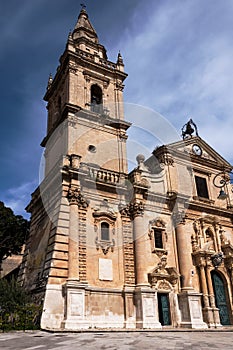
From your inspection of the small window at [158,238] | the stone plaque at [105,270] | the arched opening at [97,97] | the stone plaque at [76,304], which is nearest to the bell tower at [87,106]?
the arched opening at [97,97]

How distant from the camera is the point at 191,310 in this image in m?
19.7

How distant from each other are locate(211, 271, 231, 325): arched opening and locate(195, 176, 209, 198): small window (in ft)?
20.0

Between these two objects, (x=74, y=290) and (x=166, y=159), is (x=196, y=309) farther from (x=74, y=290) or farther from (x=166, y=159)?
(x=166, y=159)

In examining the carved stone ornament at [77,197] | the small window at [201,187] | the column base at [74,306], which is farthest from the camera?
the small window at [201,187]

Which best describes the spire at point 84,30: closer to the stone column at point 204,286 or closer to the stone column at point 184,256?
the stone column at point 184,256

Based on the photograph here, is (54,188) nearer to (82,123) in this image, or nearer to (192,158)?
(82,123)

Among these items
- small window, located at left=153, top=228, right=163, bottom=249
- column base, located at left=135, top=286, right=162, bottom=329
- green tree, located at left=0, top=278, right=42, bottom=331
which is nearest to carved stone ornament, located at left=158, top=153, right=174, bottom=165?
small window, located at left=153, top=228, right=163, bottom=249

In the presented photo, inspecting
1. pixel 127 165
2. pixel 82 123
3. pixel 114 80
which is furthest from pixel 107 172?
pixel 114 80

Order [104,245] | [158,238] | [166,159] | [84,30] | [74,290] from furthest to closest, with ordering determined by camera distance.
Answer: [84,30], [166,159], [158,238], [104,245], [74,290]

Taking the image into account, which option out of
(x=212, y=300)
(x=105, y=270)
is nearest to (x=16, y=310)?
(x=105, y=270)

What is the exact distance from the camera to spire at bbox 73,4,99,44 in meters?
30.5

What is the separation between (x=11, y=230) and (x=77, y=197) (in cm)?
1239

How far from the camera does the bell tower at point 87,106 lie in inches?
924

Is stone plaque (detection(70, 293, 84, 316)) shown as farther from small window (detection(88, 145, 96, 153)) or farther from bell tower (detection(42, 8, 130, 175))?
small window (detection(88, 145, 96, 153))
